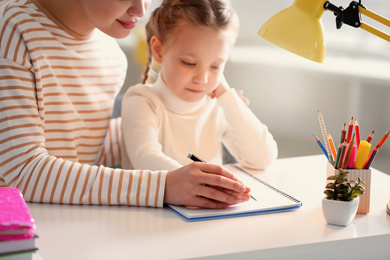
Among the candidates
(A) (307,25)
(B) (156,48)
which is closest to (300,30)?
(A) (307,25)

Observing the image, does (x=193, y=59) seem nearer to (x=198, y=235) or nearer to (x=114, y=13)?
(x=114, y=13)

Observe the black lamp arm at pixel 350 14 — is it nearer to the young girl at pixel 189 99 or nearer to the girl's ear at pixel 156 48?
the young girl at pixel 189 99

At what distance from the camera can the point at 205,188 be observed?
3.43ft

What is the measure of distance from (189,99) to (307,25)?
46 cm

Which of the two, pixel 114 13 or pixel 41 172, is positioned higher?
pixel 114 13

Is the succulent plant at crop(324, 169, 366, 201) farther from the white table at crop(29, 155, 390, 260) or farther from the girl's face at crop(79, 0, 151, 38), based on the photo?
the girl's face at crop(79, 0, 151, 38)

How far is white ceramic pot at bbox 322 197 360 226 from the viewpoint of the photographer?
3.20ft


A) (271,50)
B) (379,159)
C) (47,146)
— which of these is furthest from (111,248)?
(271,50)

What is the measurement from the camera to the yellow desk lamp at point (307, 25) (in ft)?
3.42

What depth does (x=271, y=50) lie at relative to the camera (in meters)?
3.68

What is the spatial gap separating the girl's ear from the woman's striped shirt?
0.30 feet

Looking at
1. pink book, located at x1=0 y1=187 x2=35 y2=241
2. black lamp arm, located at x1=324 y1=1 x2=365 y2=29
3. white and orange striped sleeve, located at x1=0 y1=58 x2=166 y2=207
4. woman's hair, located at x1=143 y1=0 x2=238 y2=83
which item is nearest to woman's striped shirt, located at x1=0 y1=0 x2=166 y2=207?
white and orange striped sleeve, located at x1=0 y1=58 x2=166 y2=207

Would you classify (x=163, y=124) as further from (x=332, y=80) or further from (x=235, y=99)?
(x=332, y=80)

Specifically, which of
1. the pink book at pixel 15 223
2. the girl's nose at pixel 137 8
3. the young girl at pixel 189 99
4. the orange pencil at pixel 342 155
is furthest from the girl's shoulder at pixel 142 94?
the pink book at pixel 15 223
